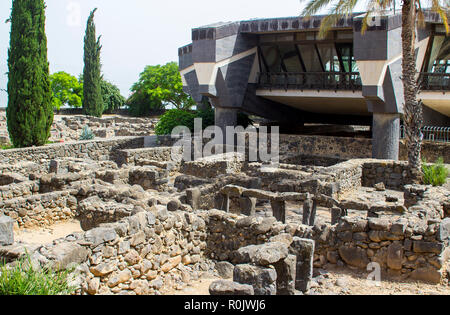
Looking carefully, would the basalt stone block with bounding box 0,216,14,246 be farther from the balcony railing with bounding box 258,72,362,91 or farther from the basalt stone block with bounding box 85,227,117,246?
the balcony railing with bounding box 258,72,362,91

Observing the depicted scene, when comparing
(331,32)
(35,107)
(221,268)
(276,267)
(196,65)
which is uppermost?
(331,32)

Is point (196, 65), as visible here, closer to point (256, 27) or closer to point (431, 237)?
point (256, 27)

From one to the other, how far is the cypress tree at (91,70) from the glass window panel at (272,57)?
18.1 m

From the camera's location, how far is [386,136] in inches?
861

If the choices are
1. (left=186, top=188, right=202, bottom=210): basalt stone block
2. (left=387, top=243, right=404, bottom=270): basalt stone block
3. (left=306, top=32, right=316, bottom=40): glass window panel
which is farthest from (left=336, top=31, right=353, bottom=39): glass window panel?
(left=387, top=243, right=404, bottom=270): basalt stone block

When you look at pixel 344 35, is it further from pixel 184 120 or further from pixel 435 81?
pixel 184 120

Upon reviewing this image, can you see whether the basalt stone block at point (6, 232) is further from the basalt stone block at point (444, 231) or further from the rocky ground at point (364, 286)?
the basalt stone block at point (444, 231)

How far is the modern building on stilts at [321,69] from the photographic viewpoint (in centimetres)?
2066

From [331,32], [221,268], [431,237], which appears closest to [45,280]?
[221,268]

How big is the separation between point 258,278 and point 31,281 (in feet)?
8.20

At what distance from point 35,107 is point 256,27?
1208 cm

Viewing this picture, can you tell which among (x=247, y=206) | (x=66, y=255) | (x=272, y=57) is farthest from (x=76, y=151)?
(x=66, y=255)

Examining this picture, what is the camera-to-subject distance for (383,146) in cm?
2186

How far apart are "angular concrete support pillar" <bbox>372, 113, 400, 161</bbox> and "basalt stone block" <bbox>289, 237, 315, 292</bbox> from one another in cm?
1638
